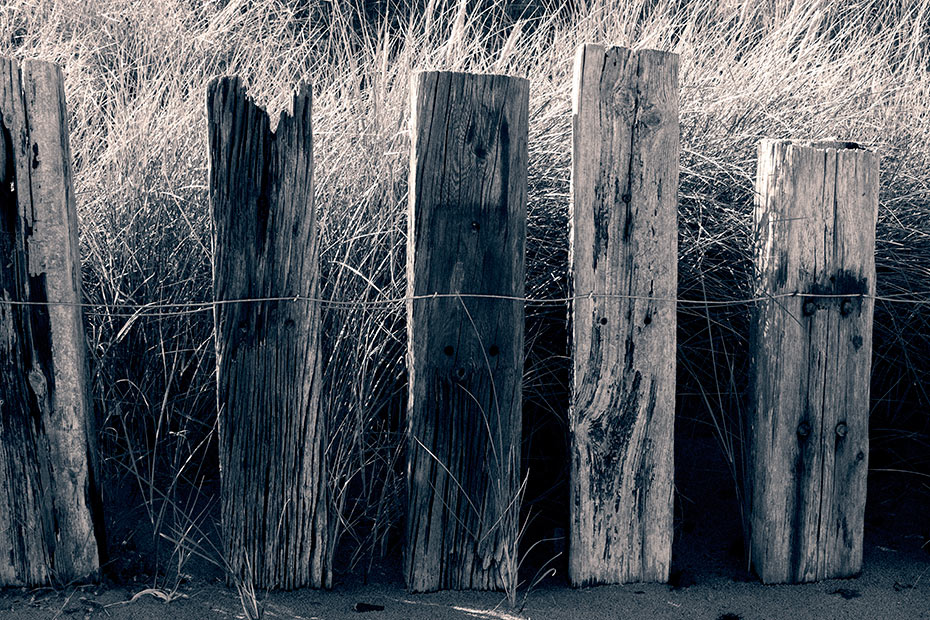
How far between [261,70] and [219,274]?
2294 mm

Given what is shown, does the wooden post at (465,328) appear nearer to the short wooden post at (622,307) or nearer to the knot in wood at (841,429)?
the short wooden post at (622,307)

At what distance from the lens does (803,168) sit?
7.25 ft

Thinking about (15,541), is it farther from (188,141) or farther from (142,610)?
(188,141)

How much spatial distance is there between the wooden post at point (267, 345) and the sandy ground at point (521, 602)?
9 cm

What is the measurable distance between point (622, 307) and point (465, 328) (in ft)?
1.33

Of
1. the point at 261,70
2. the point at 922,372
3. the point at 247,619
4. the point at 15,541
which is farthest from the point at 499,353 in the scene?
the point at 261,70

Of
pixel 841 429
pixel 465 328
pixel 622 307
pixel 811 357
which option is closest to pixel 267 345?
pixel 465 328

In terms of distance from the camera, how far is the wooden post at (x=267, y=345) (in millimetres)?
2027

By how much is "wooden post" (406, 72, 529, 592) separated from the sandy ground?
78mm

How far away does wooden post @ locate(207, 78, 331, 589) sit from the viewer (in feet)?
6.65

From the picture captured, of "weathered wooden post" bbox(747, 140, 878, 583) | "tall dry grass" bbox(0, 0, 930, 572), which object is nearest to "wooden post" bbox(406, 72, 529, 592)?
"tall dry grass" bbox(0, 0, 930, 572)

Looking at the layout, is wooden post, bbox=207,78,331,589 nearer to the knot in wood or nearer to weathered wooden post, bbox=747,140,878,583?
weathered wooden post, bbox=747,140,878,583

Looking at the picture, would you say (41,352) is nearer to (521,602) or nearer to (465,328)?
(465,328)

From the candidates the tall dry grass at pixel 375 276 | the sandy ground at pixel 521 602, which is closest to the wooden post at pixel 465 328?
the sandy ground at pixel 521 602
